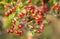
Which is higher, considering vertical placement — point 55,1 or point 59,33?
point 55,1

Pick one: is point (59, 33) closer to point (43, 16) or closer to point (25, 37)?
point (25, 37)

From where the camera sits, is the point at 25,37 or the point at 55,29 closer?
the point at 25,37

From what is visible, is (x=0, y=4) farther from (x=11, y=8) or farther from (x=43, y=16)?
(x=43, y=16)

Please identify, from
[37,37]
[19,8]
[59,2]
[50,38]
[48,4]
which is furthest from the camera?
[50,38]

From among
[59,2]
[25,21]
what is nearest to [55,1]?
[59,2]

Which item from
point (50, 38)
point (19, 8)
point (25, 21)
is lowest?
point (50, 38)

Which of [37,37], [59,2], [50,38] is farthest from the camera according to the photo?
[50,38]

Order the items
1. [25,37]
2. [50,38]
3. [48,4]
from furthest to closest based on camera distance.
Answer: [50,38] < [25,37] < [48,4]

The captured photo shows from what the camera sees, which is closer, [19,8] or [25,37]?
[19,8]

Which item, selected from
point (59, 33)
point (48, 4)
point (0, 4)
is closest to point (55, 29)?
point (59, 33)
